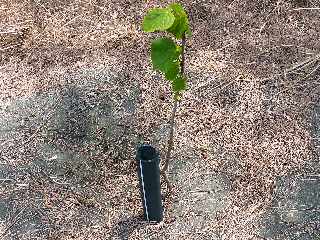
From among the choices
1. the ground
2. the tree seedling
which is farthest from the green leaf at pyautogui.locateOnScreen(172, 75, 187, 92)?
the ground

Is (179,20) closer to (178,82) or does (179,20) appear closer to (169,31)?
(169,31)

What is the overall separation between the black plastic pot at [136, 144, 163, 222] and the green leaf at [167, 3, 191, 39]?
0.62 m

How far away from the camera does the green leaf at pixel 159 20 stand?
2.38 metres

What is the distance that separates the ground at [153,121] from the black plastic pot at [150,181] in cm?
13

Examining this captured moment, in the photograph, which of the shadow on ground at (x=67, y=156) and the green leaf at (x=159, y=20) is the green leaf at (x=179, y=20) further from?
the shadow on ground at (x=67, y=156)

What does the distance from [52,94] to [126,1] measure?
46.4 inches

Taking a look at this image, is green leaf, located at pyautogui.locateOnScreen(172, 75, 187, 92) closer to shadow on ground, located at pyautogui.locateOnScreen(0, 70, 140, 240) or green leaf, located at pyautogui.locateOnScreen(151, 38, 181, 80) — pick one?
green leaf, located at pyautogui.locateOnScreen(151, 38, 181, 80)

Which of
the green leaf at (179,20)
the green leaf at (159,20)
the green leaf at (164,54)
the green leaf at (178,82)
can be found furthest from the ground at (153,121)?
the green leaf at (159,20)

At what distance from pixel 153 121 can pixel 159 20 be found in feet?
5.01

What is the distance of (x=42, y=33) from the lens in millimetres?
4566

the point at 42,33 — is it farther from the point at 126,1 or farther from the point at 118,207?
the point at 118,207

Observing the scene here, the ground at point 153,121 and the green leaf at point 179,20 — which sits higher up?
the green leaf at point 179,20

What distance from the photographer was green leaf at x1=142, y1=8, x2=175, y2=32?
238 cm

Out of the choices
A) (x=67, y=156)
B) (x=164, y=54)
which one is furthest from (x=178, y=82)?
(x=67, y=156)
